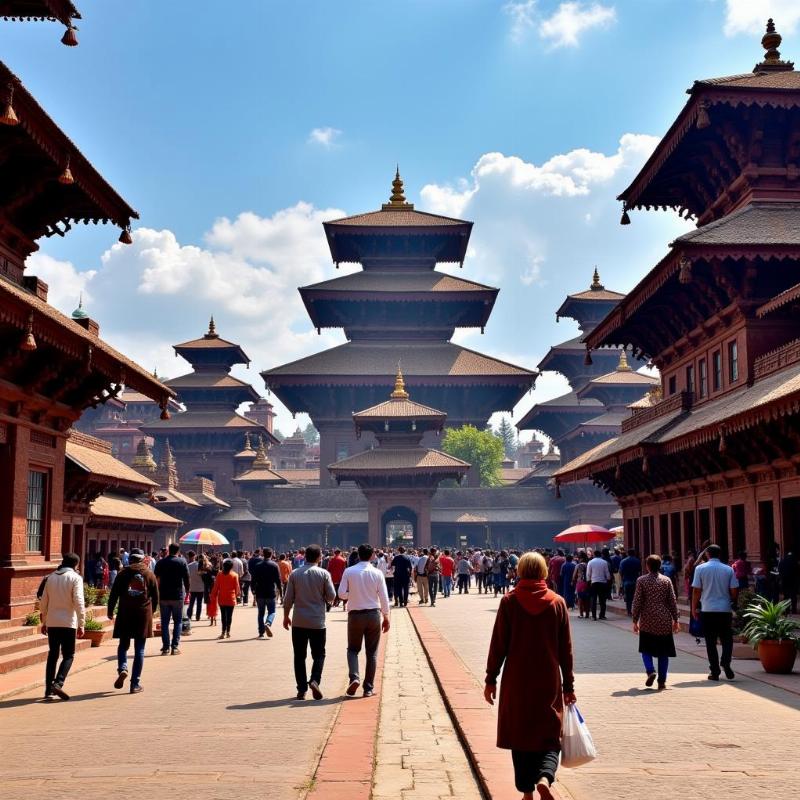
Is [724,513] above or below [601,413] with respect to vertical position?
below

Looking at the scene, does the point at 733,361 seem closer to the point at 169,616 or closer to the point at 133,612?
the point at 169,616

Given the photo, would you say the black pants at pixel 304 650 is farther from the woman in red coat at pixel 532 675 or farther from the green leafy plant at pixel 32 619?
the green leafy plant at pixel 32 619

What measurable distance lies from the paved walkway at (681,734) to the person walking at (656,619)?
362 mm

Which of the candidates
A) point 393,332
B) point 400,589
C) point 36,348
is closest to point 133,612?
point 36,348

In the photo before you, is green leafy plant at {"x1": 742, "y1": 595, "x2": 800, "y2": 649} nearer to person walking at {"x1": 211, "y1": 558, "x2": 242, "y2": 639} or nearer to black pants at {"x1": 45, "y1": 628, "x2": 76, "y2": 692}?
black pants at {"x1": 45, "y1": 628, "x2": 76, "y2": 692}

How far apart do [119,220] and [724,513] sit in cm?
1438

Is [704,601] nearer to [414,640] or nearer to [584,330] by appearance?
[414,640]

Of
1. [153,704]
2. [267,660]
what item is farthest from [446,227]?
[153,704]

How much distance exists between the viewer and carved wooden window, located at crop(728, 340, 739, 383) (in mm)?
24609

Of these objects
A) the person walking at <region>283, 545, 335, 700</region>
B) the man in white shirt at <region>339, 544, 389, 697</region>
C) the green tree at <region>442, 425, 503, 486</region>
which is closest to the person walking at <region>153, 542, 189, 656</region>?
the person walking at <region>283, 545, 335, 700</region>

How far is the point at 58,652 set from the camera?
1247 cm

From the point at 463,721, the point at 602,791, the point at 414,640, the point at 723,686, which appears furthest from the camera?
the point at 414,640

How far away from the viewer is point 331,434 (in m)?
63.4

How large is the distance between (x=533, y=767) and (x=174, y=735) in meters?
4.21
